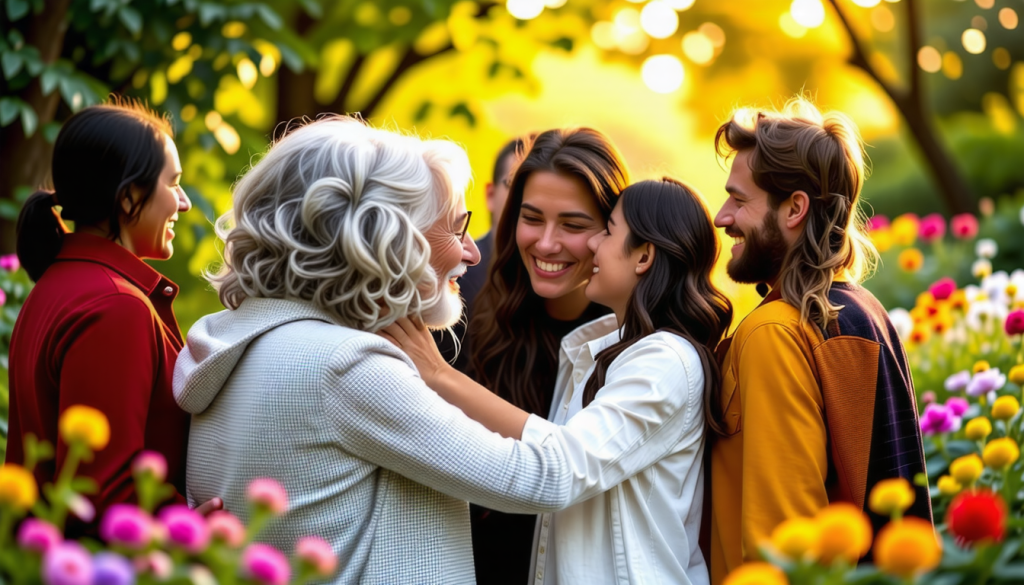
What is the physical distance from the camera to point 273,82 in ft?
33.0

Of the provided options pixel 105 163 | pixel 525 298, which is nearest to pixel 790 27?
pixel 525 298

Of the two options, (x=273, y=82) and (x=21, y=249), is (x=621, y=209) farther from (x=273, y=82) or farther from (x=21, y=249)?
(x=273, y=82)

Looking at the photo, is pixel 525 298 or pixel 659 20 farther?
pixel 659 20

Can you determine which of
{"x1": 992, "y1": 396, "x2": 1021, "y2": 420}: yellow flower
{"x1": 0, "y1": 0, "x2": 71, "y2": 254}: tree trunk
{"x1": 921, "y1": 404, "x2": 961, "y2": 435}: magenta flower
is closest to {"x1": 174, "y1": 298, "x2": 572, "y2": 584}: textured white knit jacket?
{"x1": 992, "y1": 396, "x2": 1021, "y2": 420}: yellow flower

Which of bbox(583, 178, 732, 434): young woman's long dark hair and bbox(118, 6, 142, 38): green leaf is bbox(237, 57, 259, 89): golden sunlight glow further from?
bbox(583, 178, 732, 434): young woman's long dark hair

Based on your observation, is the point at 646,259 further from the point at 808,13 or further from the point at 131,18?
the point at 808,13

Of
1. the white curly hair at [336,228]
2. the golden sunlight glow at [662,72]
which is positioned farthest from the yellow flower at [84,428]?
the golden sunlight glow at [662,72]

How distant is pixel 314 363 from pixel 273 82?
29.0 feet

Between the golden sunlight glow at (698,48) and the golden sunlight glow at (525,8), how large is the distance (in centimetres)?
434

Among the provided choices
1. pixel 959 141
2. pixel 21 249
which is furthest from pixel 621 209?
pixel 959 141

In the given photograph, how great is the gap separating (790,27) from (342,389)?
492 inches

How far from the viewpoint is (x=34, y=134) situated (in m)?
4.65

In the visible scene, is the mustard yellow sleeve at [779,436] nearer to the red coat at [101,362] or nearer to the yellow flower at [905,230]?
the red coat at [101,362]

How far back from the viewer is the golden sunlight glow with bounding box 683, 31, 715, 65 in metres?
12.6
